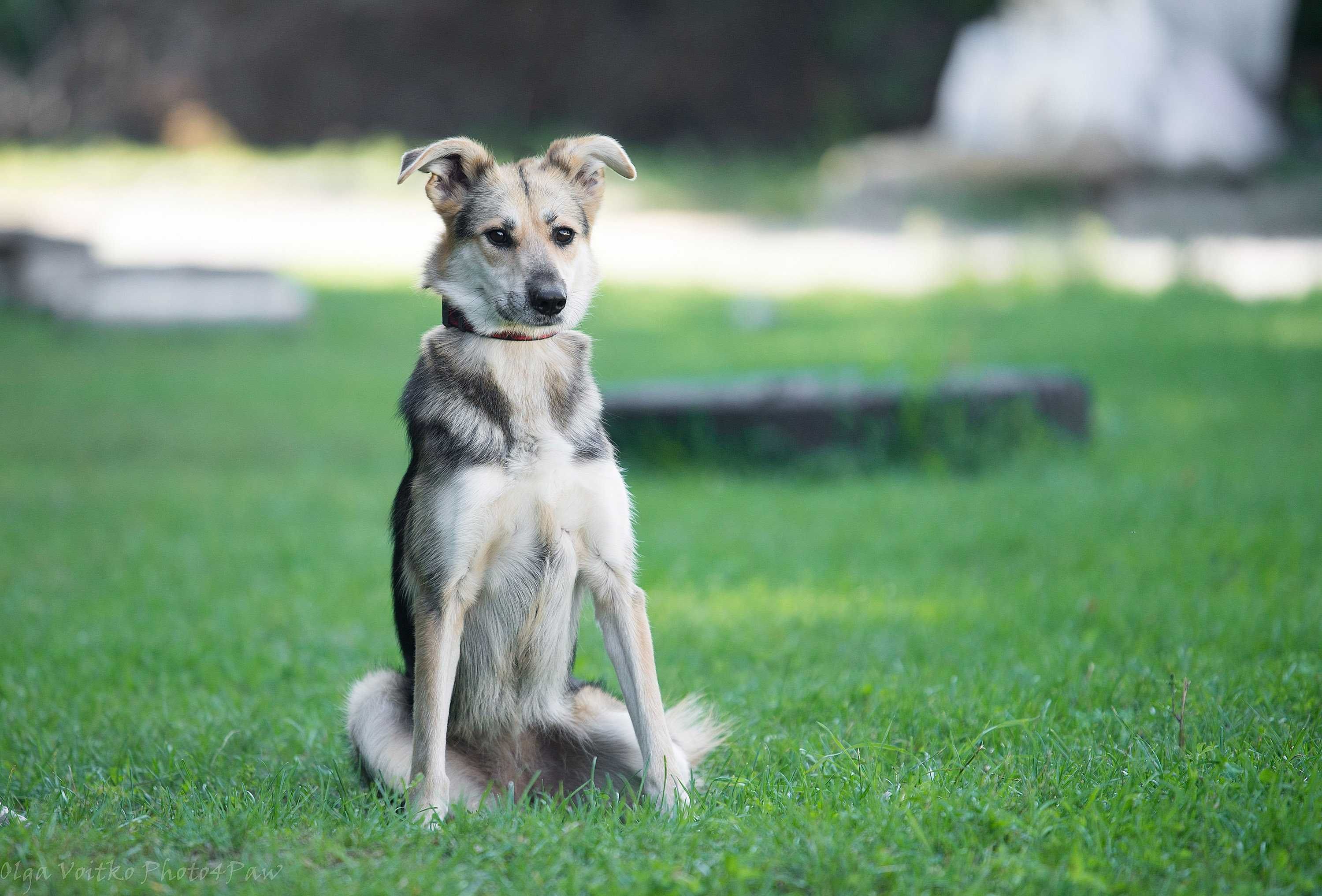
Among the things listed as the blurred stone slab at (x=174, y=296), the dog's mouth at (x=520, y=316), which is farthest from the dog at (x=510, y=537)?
the blurred stone slab at (x=174, y=296)

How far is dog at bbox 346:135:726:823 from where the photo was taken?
3316 millimetres

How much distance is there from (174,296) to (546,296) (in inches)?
443

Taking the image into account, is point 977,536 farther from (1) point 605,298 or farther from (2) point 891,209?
(2) point 891,209

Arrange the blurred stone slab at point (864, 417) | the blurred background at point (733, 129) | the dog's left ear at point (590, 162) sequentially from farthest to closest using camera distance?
the blurred background at point (733, 129) < the blurred stone slab at point (864, 417) < the dog's left ear at point (590, 162)

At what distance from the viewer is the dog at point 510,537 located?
10.9 feet

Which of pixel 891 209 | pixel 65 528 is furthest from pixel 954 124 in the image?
pixel 65 528

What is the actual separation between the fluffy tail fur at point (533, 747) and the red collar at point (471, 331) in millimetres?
1048

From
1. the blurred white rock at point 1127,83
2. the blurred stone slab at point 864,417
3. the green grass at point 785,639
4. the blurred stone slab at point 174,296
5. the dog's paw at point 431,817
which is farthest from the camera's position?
the blurred white rock at point 1127,83

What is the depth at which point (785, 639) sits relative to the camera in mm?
5371

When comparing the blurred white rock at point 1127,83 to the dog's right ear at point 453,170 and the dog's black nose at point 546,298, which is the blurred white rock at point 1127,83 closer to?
the dog's right ear at point 453,170

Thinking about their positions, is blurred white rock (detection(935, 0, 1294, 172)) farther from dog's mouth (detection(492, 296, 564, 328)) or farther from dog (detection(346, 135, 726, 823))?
dog's mouth (detection(492, 296, 564, 328))

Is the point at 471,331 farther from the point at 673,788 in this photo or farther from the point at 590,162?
the point at 673,788

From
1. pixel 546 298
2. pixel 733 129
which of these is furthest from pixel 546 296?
pixel 733 129

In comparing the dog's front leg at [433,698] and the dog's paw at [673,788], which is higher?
the dog's front leg at [433,698]
